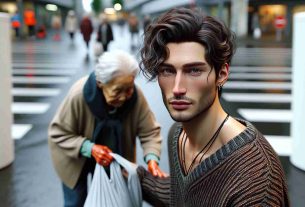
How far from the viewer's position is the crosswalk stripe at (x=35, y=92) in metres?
10.1

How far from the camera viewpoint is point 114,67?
→ 2.65m

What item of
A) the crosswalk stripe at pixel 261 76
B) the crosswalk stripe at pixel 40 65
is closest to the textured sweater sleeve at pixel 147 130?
the crosswalk stripe at pixel 261 76

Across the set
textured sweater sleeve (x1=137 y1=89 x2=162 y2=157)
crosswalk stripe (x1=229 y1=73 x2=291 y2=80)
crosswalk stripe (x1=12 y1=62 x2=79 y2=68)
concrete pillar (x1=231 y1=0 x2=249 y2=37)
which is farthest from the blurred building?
textured sweater sleeve (x1=137 y1=89 x2=162 y2=157)

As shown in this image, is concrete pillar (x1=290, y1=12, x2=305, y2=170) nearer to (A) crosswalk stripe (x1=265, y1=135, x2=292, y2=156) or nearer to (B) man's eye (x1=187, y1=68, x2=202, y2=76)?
(A) crosswalk stripe (x1=265, y1=135, x2=292, y2=156)

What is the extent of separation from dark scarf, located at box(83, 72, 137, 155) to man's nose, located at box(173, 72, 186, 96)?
154 centimetres

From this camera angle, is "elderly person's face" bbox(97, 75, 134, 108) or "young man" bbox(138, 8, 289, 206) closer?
"young man" bbox(138, 8, 289, 206)

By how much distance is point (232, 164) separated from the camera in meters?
1.33

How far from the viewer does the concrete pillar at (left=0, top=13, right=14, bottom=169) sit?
202 inches

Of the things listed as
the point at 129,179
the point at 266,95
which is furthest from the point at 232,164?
the point at 266,95

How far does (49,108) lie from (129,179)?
657 centimetres

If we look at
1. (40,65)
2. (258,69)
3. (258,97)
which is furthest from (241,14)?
(258,97)

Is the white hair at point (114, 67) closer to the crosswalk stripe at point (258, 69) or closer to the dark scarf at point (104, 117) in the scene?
the dark scarf at point (104, 117)

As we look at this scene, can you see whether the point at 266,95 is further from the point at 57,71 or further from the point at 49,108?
the point at 57,71

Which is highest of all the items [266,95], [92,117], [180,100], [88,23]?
[88,23]
